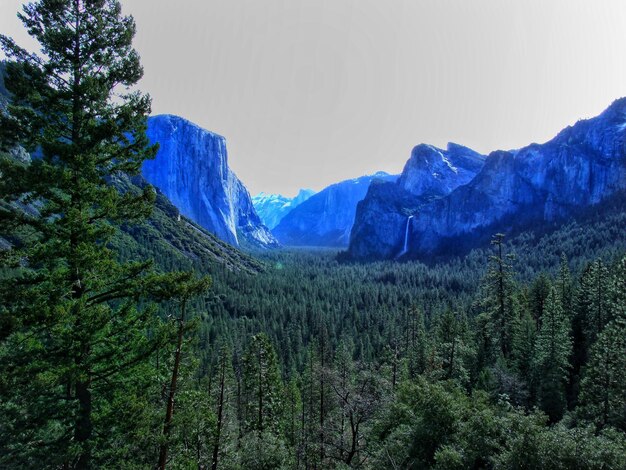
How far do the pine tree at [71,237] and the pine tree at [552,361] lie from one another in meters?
36.1

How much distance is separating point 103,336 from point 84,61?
8.44 metres

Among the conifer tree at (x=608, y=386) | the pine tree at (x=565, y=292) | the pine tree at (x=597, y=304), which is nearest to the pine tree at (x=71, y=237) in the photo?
the conifer tree at (x=608, y=386)

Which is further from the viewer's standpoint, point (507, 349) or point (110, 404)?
point (507, 349)

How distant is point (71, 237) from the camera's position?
424 inches

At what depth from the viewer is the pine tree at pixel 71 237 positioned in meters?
10.2

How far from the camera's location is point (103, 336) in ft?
37.1

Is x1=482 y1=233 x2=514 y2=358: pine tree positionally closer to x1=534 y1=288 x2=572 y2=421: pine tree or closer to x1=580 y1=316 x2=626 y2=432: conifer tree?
x1=534 y1=288 x2=572 y2=421: pine tree

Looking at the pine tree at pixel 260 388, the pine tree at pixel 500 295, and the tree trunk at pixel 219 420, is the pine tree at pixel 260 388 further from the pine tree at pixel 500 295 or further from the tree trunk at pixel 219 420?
the pine tree at pixel 500 295

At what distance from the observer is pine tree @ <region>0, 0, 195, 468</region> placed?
33.3 feet

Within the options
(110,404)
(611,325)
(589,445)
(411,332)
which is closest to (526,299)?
(411,332)

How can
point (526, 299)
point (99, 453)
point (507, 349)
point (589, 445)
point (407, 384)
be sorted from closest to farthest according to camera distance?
point (99, 453) → point (589, 445) → point (407, 384) → point (507, 349) → point (526, 299)

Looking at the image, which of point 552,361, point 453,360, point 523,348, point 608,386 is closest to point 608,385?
point 608,386

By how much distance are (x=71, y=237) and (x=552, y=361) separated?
39466 mm

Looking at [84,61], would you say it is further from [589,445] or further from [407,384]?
[407,384]
